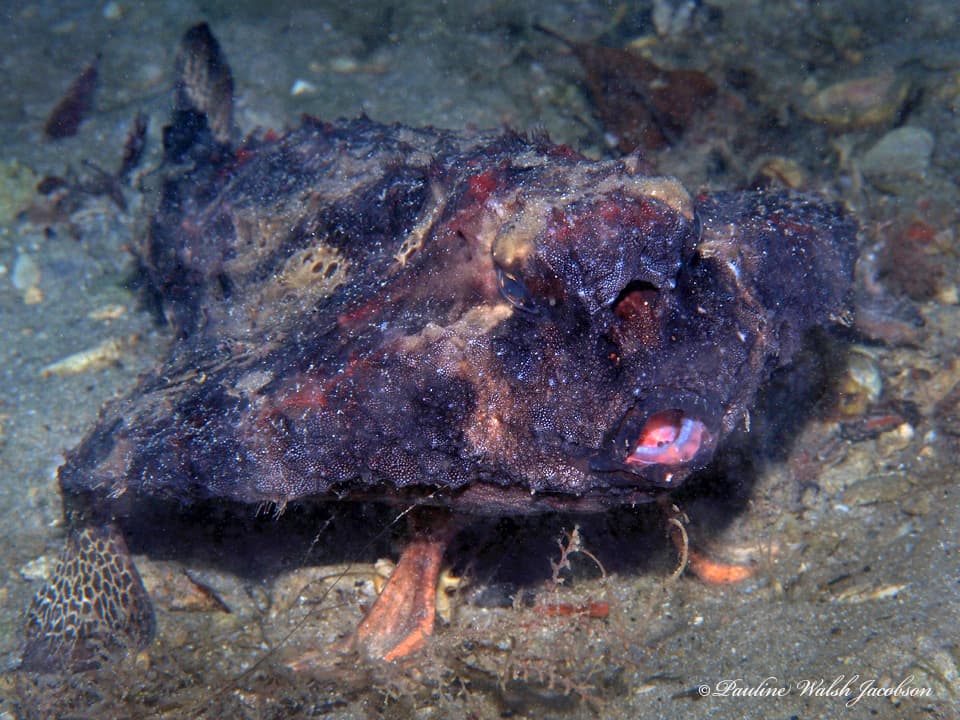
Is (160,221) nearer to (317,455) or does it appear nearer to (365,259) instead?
(365,259)

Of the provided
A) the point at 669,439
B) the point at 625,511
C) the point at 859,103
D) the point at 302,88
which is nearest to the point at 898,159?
the point at 859,103

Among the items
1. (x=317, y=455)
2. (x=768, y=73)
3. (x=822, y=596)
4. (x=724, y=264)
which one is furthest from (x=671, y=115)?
(x=317, y=455)

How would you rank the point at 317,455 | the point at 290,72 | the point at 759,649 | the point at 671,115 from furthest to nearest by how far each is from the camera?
the point at 290,72
the point at 671,115
the point at 759,649
the point at 317,455

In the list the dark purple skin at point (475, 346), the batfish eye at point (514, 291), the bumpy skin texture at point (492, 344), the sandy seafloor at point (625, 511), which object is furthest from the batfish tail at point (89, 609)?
the batfish eye at point (514, 291)

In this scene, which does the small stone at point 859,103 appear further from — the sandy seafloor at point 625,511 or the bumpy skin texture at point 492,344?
the bumpy skin texture at point 492,344

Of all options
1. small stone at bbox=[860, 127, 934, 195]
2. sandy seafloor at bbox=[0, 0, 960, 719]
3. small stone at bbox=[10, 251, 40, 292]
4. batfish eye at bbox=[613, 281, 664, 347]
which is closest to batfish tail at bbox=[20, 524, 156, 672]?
sandy seafloor at bbox=[0, 0, 960, 719]
